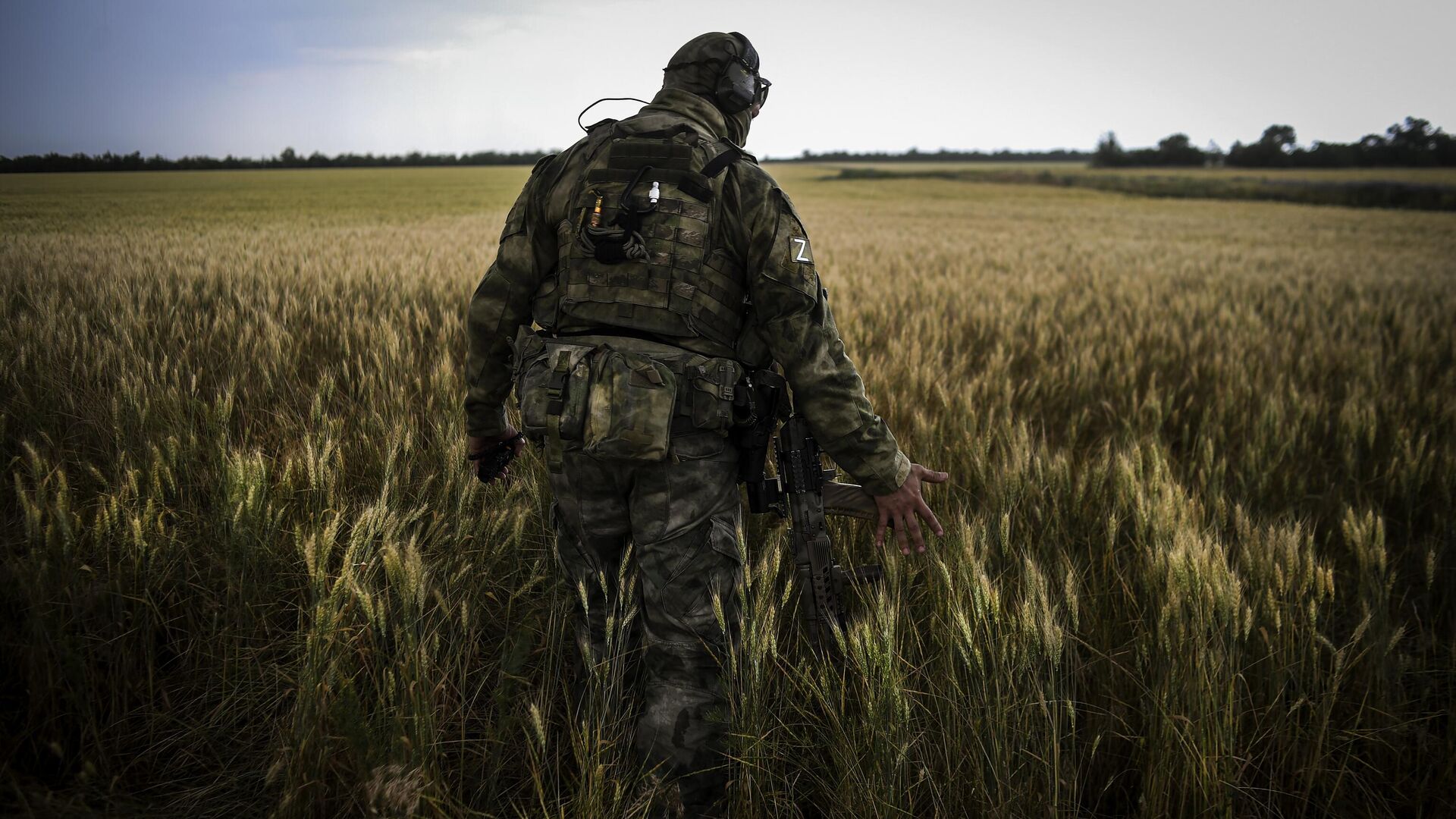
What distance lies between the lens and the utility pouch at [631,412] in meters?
1.67

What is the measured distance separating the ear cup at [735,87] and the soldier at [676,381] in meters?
0.12

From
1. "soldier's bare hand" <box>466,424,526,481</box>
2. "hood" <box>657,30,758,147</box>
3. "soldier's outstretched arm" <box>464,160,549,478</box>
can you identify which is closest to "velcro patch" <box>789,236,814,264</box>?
"hood" <box>657,30,758,147</box>

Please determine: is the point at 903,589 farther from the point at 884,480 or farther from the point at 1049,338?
the point at 1049,338

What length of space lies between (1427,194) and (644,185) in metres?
45.1

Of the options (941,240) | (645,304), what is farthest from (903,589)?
(941,240)

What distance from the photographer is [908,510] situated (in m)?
1.95

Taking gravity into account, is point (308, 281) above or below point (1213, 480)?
above

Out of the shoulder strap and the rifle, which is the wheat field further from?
the shoulder strap

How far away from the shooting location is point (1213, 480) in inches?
120

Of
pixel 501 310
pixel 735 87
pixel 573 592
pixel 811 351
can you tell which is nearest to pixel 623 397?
pixel 811 351

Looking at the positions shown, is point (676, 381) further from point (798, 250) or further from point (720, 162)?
point (720, 162)

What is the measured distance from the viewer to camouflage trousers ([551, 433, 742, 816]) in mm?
1788

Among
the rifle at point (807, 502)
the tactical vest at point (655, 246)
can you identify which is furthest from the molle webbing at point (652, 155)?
the rifle at point (807, 502)

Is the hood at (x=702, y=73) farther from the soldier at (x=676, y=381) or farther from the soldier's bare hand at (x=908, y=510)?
the soldier's bare hand at (x=908, y=510)
